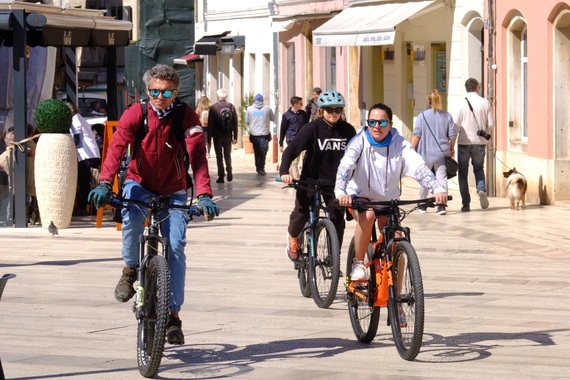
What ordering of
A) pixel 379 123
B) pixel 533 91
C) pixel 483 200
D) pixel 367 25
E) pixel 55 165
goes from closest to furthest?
pixel 379 123 → pixel 55 165 → pixel 483 200 → pixel 533 91 → pixel 367 25

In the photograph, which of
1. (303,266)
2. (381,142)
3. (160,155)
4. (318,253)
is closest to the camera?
(160,155)

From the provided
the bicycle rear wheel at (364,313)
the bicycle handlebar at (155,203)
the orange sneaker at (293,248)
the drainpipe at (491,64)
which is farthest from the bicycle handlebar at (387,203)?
the drainpipe at (491,64)

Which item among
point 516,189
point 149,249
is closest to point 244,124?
point 516,189

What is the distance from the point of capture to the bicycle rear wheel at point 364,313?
9.80 m

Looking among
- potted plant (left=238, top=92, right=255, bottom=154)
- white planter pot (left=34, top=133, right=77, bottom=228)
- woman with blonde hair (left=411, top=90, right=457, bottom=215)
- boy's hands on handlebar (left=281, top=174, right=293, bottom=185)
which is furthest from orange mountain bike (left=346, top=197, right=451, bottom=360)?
potted plant (left=238, top=92, right=255, bottom=154)

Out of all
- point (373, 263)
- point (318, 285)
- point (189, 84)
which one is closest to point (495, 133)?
point (318, 285)

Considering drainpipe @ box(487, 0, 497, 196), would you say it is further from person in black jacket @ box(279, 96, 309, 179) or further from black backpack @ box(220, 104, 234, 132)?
black backpack @ box(220, 104, 234, 132)

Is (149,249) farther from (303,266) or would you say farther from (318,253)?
(303,266)

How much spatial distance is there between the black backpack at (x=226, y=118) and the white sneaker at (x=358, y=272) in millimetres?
18926

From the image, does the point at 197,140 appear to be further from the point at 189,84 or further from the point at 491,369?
the point at 189,84

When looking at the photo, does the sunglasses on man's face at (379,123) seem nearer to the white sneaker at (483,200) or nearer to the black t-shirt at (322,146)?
the black t-shirt at (322,146)

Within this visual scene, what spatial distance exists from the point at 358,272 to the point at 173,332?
4.89ft

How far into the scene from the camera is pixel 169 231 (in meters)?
9.20

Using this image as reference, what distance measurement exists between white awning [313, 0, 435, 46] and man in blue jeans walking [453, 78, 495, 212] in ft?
16.3
